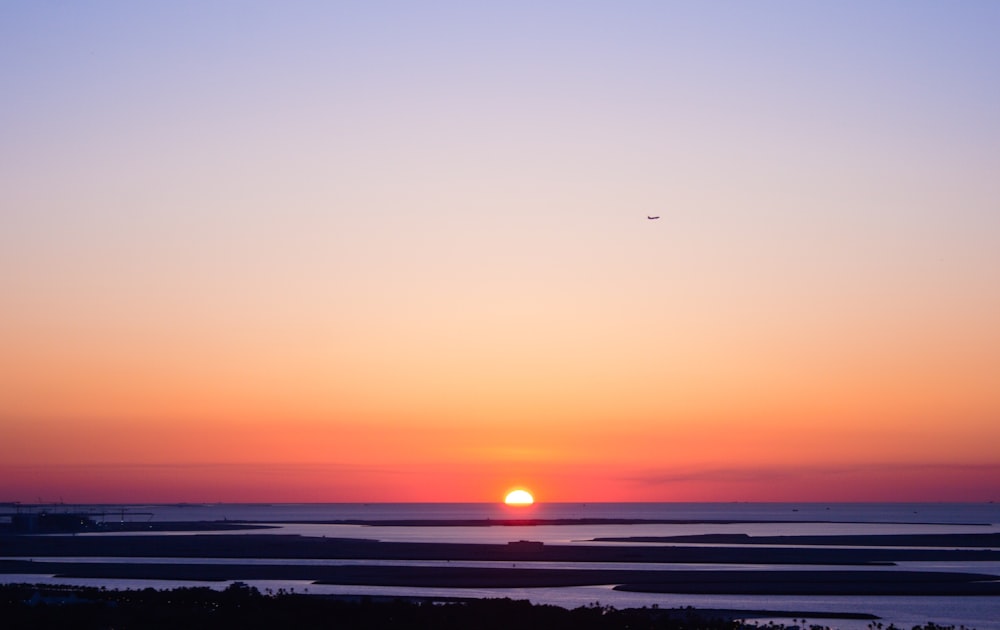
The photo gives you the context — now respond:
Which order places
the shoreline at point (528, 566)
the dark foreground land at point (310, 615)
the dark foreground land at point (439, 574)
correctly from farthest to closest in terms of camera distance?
1. the shoreline at point (528, 566)
2. the dark foreground land at point (439, 574)
3. the dark foreground land at point (310, 615)

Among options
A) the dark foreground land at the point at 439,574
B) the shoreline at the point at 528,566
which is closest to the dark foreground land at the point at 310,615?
the dark foreground land at the point at 439,574

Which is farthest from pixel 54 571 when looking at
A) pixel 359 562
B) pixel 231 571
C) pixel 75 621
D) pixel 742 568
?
pixel 742 568

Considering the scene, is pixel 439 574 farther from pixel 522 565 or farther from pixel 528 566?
pixel 522 565

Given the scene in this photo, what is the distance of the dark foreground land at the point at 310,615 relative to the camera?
41438 millimetres

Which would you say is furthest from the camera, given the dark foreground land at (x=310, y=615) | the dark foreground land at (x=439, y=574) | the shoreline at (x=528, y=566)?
the shoreline at (x=528, y=566)

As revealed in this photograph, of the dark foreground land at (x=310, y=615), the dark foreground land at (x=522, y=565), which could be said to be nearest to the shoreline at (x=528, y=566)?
the dark foreground land at (x=522, y=565)

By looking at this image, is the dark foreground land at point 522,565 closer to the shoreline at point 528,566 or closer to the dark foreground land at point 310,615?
the shoreline at point 528,566

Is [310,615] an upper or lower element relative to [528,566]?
lower

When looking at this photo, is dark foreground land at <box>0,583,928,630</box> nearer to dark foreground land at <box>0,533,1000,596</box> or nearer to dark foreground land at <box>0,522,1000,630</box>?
dark foreground land at <box>0,522,1000,630</box>

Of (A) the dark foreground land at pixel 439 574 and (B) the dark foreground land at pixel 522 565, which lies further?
(B) the dark foreground land at pixel 522 565

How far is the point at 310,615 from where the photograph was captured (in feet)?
143

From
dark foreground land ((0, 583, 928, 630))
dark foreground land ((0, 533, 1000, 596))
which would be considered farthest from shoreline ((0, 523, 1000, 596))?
dark foreground land ((0, 583, 928, 630))

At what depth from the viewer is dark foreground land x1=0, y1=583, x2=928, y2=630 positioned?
4144cm

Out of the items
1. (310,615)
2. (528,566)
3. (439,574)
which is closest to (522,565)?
(528,566)
